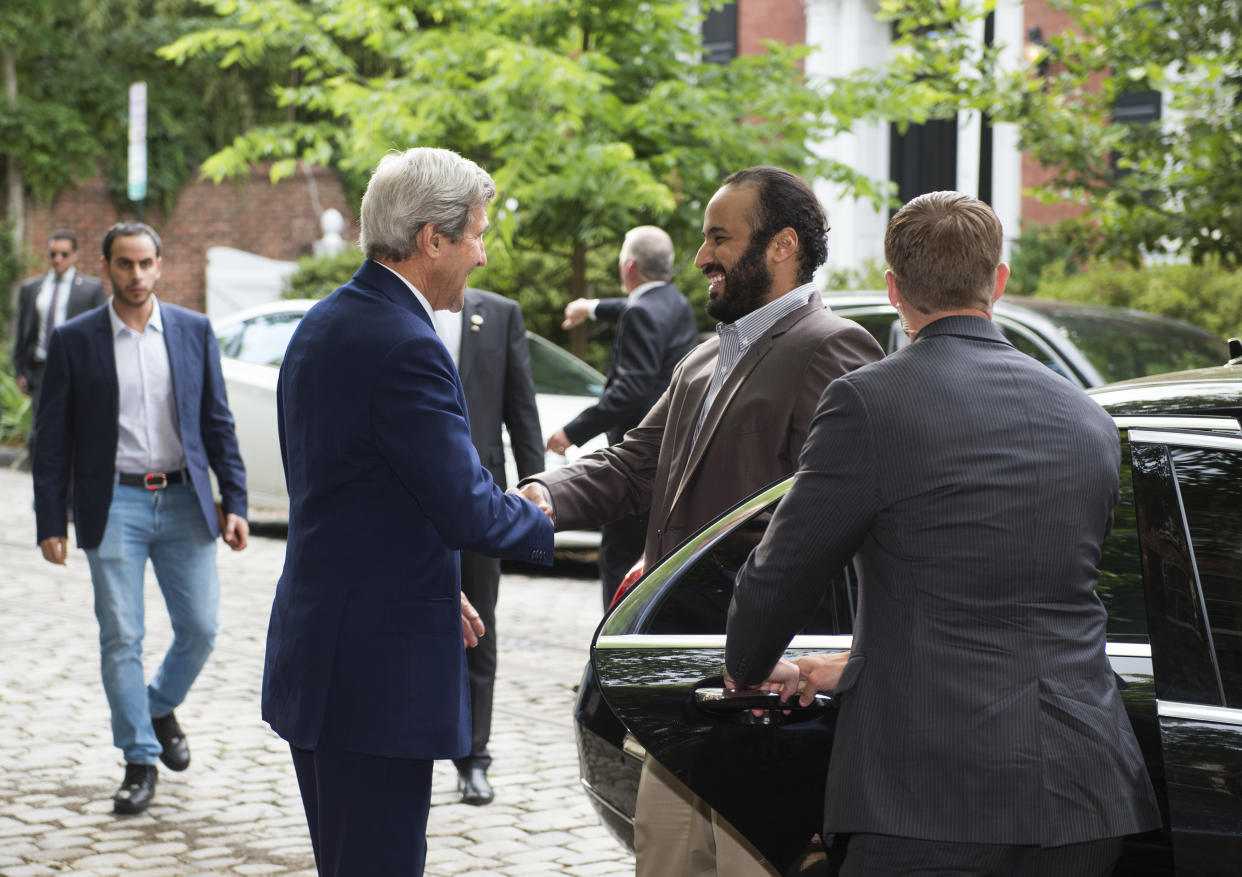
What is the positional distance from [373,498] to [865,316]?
4.82 metres

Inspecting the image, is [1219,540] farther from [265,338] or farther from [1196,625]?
[265,338]

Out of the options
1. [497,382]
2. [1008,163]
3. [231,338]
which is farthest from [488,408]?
[1008,163]

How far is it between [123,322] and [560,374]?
5106 millimetres

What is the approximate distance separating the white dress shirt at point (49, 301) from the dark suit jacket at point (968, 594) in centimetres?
1170

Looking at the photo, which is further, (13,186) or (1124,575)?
(13,186)

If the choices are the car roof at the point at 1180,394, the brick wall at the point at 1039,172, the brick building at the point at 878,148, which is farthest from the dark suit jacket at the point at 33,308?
the brick wall at the point at 1039,172

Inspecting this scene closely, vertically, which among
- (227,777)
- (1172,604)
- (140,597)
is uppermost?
(1172,604)

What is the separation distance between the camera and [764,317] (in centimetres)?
361

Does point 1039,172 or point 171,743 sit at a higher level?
point 1039,172

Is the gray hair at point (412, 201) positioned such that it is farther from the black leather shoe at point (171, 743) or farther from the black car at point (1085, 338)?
the black car at point (1085, 338)

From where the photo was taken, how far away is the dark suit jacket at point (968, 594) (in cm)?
238

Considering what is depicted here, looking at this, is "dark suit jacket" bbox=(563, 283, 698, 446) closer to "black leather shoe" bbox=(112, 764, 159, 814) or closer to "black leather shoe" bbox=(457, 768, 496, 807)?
"black leather shoe" bbox=(457, 768, 496, 807)

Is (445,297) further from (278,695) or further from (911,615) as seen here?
(911,615)

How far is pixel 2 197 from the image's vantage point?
25.4 metres
